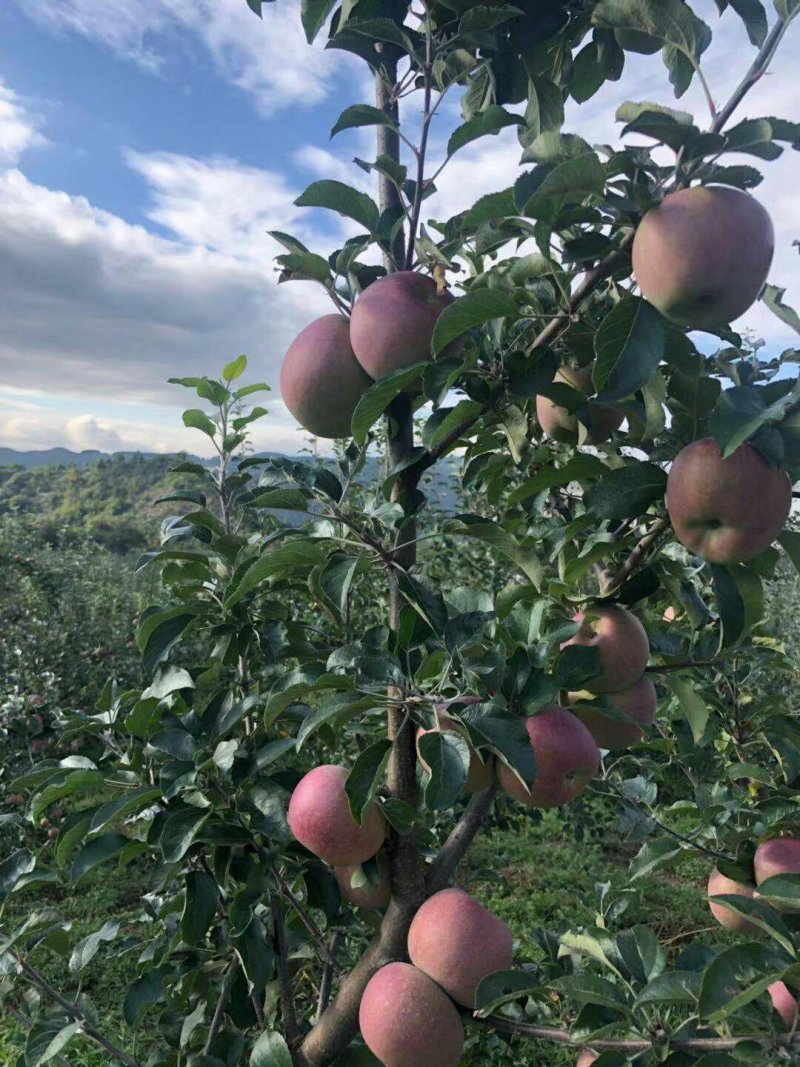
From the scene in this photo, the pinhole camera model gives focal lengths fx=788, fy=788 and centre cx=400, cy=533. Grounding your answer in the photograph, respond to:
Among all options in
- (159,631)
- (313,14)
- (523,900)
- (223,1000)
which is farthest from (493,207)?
(523,900)

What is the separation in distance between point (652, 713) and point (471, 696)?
0.39m

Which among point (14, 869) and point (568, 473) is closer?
point (568, 473)

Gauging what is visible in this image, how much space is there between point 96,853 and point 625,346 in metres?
1.05

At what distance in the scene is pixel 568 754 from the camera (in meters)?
1.07

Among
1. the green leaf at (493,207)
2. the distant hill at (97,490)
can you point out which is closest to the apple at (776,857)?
the green leaf at (493,207)

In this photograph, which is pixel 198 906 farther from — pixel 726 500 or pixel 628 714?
pixel 726 500

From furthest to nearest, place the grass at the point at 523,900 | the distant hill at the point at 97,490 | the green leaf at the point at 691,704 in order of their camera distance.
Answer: the distant hill at the point at 97,490, the grass at the point at 523,900, the green leaf at the point at 691,704

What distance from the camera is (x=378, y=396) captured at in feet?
3.18

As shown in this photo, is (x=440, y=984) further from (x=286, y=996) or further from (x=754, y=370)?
(x=754, y=370)

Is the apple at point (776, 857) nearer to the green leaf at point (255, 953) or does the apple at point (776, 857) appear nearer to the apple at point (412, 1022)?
the apple at point (412, 1022)

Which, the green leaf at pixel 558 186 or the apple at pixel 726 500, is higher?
the green leaf at pixel 558 186

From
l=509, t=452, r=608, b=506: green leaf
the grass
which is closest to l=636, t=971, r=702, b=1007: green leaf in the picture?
l=509, t=452, r=608, b=506: green leaf

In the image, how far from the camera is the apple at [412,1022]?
3.28 feet

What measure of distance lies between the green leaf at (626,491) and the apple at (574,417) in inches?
6.4
